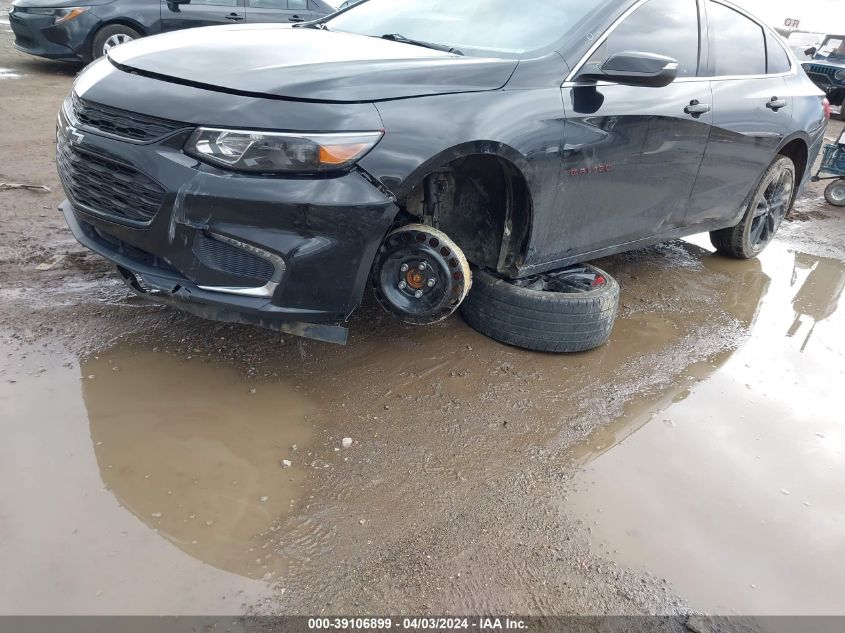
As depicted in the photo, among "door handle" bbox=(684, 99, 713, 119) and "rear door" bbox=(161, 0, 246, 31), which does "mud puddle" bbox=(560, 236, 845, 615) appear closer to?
"door handle" bbox=(684, 99, 713, 119)

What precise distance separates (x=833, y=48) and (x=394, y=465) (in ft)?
52.1

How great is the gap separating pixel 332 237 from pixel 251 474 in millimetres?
910

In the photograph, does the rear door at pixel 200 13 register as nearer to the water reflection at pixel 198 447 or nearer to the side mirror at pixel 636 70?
the side mirror at pixel 636 70

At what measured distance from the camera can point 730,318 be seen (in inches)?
166

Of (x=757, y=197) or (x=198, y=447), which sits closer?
(x=198, y=447)

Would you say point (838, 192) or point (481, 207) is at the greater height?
point (481, 207)

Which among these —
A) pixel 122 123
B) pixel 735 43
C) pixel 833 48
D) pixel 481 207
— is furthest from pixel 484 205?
pixel 833 48

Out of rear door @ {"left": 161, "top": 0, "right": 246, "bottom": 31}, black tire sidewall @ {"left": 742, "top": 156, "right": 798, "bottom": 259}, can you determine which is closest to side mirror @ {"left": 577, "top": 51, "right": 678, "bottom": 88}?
black tire sidewall @ {"left": 742, "top": 156, "right": 798, "bottom": 259}

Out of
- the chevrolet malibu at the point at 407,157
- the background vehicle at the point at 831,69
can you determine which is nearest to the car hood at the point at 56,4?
the chevrolet malibu at the point at 407,157

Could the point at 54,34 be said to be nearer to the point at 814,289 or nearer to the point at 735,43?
the point at 735,43

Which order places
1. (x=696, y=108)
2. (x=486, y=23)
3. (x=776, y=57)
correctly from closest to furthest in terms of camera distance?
(x=486, y=23)
(x=696, y=108)
(x=776, y=57)

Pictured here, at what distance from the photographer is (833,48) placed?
14195 mm

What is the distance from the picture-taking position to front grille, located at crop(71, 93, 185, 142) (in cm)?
241

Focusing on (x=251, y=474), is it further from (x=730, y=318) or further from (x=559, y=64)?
(x=730, y=318)
